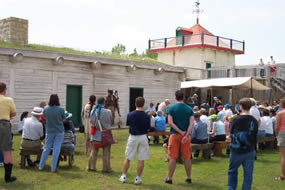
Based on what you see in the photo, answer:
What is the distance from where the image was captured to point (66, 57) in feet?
56.1

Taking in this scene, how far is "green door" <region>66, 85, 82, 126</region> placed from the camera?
17.9m

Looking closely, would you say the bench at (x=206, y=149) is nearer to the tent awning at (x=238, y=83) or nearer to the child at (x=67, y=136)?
the child at (x=67, y=136)

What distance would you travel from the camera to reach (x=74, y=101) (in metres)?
18.2

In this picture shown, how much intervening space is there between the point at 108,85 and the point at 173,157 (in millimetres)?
12693

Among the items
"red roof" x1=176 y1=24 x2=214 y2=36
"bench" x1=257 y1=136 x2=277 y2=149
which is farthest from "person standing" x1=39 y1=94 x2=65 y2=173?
"red roof" x1=176 y1=24 x2=214 y2=36

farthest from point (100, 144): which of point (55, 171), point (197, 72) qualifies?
point (197, 72)

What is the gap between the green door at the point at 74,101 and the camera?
17875 millimetres

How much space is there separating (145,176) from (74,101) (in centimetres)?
1122

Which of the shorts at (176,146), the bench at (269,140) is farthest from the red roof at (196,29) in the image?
the shorts at (176,146)

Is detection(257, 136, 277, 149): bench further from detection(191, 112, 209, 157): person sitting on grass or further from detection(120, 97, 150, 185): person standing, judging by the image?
detection(120, 97, 150, 185): person standing

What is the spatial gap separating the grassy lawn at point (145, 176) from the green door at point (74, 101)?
805cm

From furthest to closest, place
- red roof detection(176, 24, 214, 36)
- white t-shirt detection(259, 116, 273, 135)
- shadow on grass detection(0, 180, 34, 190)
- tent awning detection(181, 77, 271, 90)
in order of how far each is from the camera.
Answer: red roof detection(176, 24, 214, 36) → tent awning detection(181, 77, 271, 90) → white t-shirt detection(259, 116, 273, 135) → shadow on grass detection(0, 180, 34, 190)

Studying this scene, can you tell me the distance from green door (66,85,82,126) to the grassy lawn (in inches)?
317

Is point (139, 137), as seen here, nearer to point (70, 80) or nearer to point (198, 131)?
point (198, 131)
